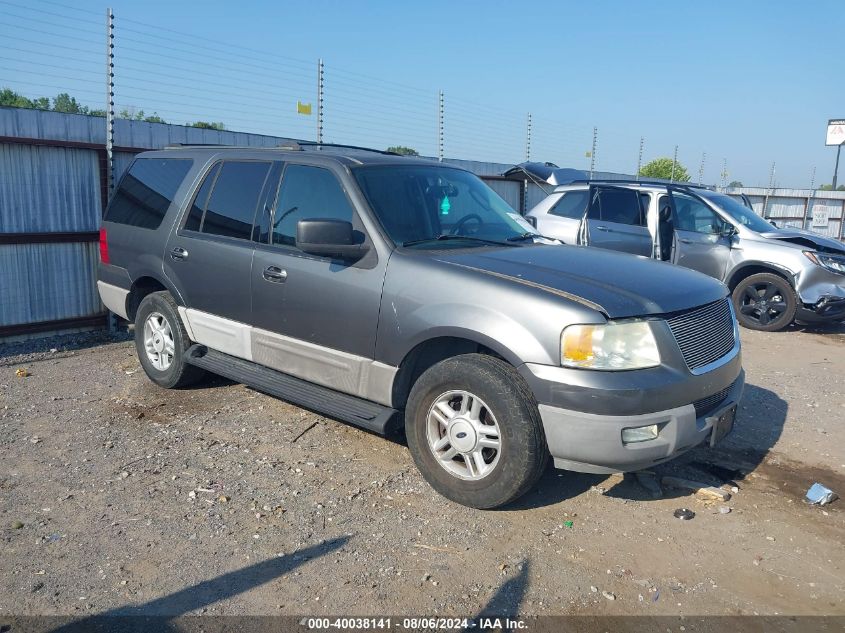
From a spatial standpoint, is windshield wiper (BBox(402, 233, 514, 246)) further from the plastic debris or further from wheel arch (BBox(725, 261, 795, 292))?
wheel arch (BBox(725, 261, 795, 292))

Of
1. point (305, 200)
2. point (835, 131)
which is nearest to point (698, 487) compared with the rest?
point (305, 200)

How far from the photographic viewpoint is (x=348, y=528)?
373 cm

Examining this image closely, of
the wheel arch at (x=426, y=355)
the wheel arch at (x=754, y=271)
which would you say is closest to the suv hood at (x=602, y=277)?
the wheel arch at (x=426, y=355)

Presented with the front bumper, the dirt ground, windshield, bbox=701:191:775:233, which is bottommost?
the dirt ground

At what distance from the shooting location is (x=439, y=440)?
402 cm

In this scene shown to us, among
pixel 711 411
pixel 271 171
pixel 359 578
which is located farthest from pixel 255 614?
pixel 271 171

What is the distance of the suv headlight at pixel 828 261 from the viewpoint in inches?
351

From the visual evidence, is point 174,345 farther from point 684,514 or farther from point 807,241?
point 807,241

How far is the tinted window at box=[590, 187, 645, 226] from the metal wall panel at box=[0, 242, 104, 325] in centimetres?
635

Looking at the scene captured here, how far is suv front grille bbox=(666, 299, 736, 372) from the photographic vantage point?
3.79 meters

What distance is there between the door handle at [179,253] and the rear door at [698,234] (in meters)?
6.54

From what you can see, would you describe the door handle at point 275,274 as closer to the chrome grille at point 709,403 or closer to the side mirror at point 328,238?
the side mirror at point 328,238

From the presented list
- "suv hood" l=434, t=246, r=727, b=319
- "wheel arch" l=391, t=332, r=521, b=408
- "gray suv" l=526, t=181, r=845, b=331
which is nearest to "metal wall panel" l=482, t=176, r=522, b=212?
"gray suv" l=526, t=181, r=845, b=331

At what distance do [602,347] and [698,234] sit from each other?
269 inches
